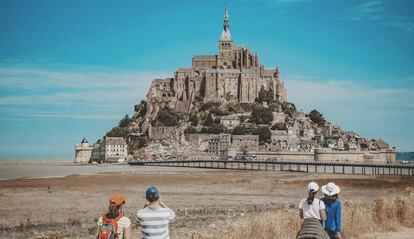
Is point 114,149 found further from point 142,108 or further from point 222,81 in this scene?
point 222,81

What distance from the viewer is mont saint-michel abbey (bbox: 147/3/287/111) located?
128125mm

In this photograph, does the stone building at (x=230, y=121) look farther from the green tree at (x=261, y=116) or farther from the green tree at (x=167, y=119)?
the green tree at (x=167, y=119)

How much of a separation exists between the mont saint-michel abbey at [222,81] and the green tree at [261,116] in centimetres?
725

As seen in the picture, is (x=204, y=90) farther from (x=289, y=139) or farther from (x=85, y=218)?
(x=85, y=218)

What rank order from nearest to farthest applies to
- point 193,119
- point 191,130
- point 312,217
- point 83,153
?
point 312,217 → point 191,130 → point 193,119 → point 83,153

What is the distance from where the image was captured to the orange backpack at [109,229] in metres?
7.19

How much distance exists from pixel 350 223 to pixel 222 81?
11464 cm

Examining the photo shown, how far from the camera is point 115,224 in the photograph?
7.25 meters

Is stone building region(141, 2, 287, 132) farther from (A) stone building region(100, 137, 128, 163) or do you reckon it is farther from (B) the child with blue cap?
(B) the child with blue cap

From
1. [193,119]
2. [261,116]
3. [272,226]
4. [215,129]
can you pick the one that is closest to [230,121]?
[215,129]

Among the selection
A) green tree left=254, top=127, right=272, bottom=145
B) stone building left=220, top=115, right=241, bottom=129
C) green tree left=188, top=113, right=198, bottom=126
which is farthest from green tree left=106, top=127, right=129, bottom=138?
green tree left=254, top=127, right=272, bottom=145

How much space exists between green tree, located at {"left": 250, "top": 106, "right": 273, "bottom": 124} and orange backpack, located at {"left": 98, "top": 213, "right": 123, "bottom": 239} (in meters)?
114

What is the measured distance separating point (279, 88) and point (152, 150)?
3738 cm

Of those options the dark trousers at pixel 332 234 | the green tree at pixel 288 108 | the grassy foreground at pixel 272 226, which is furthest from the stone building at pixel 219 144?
the dark trousers at pixel 332 234
